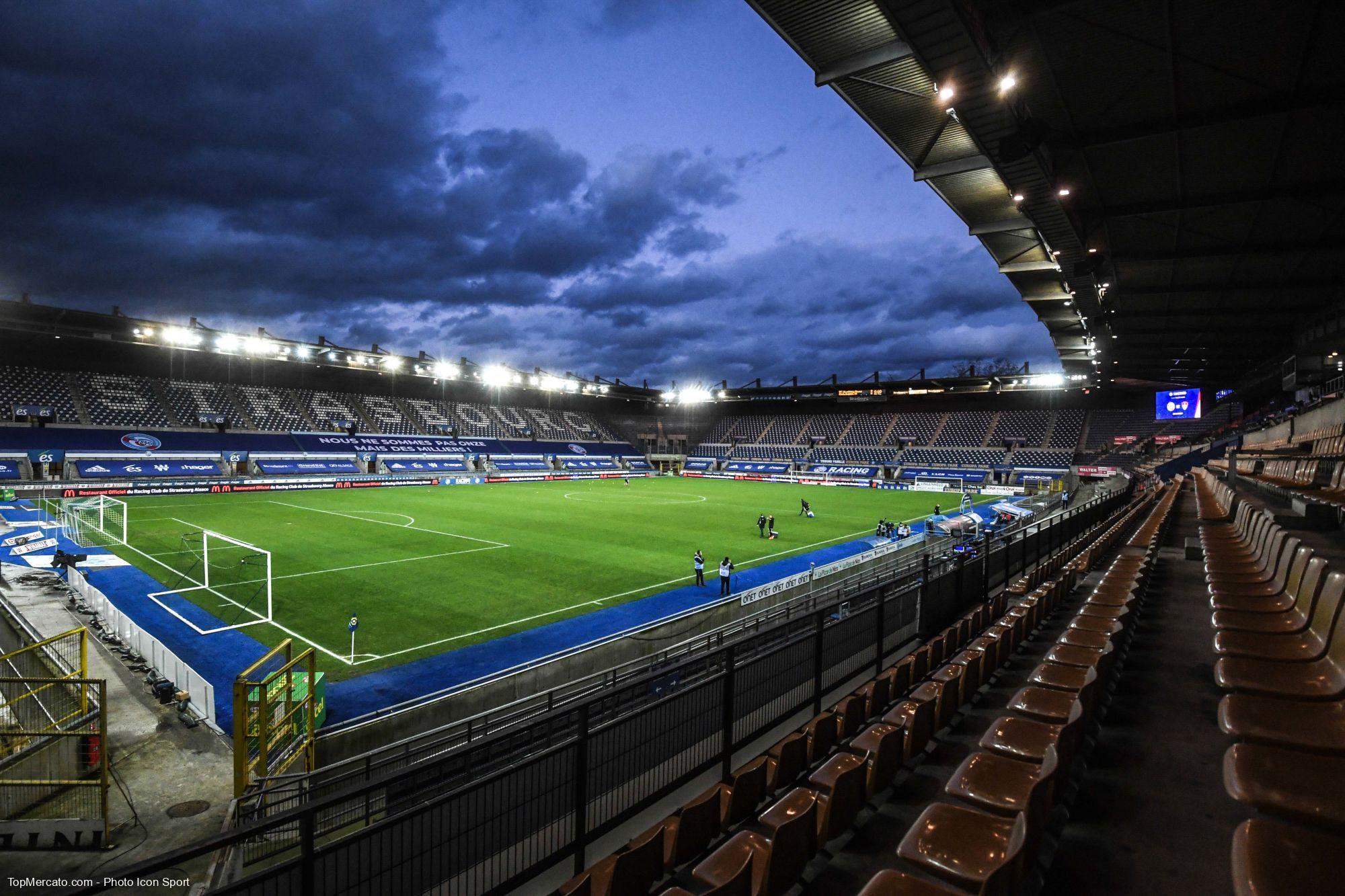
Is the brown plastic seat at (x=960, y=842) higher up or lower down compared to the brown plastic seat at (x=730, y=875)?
higher up

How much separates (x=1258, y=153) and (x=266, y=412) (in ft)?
221

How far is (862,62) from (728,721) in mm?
8018

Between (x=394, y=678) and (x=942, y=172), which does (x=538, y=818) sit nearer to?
(x=394, y=678)

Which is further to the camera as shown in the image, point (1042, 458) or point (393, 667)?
point (1042, 458)

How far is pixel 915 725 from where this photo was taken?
500 centimetres

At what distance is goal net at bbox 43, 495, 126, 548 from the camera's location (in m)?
24.0

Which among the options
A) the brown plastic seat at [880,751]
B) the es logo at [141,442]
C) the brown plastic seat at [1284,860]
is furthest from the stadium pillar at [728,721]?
the es logo at [141,442]

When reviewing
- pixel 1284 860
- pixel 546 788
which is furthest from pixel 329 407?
pixel 1284 860

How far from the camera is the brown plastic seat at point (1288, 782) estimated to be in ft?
7.43

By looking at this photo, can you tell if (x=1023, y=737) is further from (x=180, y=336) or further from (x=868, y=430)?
(x=868, y=430)

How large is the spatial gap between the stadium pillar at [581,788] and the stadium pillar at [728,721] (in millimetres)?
1459

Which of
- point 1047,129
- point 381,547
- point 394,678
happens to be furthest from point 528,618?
point 1047,129

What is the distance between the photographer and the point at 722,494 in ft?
167

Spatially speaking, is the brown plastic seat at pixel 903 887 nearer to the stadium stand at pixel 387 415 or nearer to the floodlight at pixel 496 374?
the stadium stand at pixel 387 415
